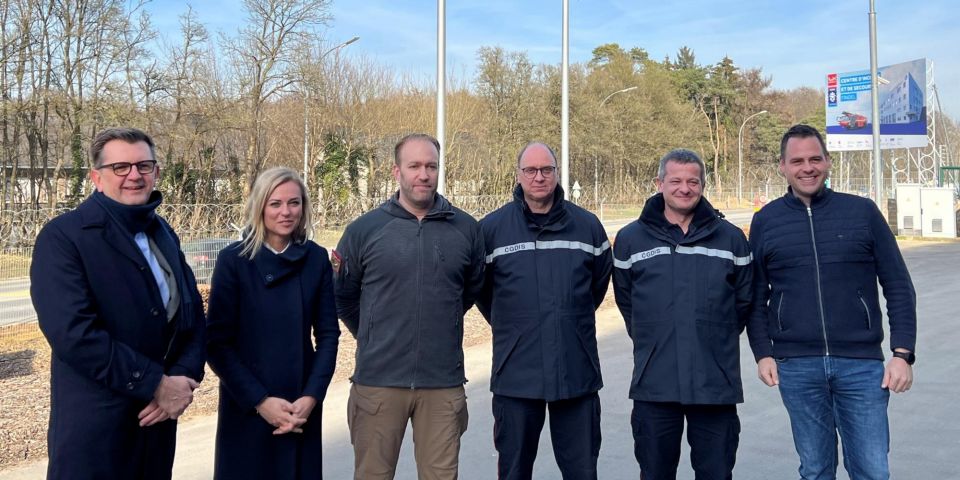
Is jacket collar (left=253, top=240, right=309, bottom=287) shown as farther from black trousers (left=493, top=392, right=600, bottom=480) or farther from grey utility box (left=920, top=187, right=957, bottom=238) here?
grey utility box (left=920, top=187, right=957, bottom=238)

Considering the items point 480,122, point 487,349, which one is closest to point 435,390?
point 487,349

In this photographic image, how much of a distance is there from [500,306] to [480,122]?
3614cm

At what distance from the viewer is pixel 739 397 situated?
396cm

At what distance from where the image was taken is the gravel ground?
553 cm

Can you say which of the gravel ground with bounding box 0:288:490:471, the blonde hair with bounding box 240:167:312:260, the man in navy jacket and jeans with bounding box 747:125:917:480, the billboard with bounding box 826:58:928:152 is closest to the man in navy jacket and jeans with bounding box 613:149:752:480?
the man in navy jacket and jeans with bounding box 747:125:917:480

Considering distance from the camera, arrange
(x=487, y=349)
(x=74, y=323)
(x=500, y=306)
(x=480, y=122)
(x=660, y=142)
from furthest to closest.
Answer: (x=660, y=142) → (x=480, y=122) → (x=487, y=349) → (x=500, y=306) → (x=74, y=323)

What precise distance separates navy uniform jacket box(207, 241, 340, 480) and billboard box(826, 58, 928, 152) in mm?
40385

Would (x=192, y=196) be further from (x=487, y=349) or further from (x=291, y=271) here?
(x=291, y=271)

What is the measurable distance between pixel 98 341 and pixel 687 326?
2711 millimetres

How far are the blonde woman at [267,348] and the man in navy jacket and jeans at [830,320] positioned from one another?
232 centimetres

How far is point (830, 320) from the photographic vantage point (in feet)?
12.7

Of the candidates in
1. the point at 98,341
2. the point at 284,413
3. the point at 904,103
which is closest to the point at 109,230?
the point at 98,341

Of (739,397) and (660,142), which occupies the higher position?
(660,142)

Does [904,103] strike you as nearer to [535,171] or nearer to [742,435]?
[742,435]
